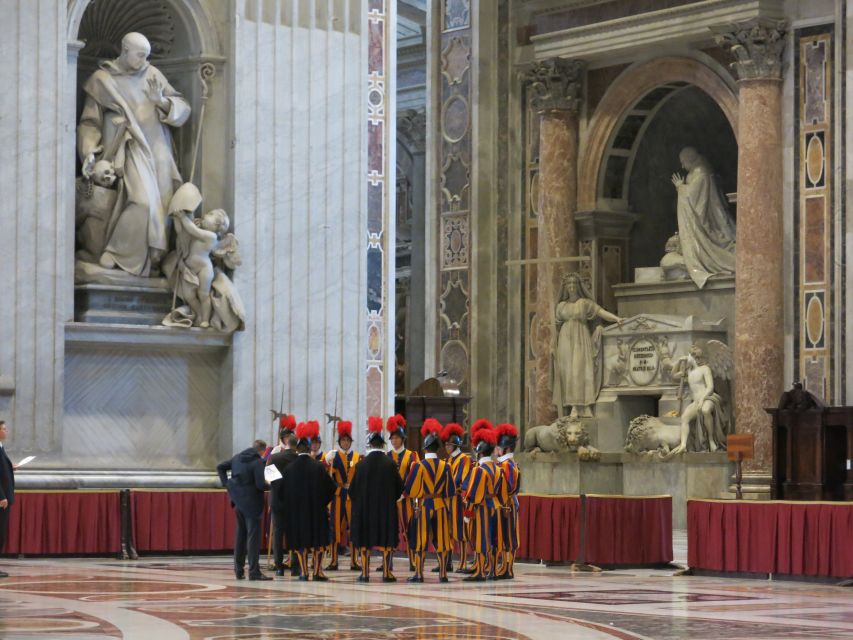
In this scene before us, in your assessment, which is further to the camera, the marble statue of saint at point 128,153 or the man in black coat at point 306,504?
the marble statue of saint at point 128,153

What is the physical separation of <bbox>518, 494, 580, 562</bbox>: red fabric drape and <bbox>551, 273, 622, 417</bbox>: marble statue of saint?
9677mm

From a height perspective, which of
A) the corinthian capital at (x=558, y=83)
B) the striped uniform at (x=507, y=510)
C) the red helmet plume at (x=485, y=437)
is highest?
the corinthian capital at (x=558, y=83)

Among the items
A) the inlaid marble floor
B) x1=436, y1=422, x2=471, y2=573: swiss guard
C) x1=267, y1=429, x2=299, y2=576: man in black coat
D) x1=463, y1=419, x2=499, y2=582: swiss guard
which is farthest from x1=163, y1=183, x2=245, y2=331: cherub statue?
x1=463, y1=419, x2=499, y2=582: swiss guard

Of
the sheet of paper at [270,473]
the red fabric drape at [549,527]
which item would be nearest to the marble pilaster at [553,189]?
the red fabric drape at [549,527]

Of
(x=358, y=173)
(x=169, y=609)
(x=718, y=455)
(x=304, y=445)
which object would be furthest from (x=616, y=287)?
(x=169, y=609)

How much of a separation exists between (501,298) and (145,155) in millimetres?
12127

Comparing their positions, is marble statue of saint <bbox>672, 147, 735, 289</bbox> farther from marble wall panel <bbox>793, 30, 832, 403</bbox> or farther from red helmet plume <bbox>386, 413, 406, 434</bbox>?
red helmet plume <bbox>386, 413, 406, 434</bbox>

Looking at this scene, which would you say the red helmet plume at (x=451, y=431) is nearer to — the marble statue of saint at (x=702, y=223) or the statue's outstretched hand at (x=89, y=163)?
the statue's outstretched hand at (x=89, y=163)

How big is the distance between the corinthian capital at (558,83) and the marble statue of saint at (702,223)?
2.00 meters

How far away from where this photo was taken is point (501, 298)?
2983cm

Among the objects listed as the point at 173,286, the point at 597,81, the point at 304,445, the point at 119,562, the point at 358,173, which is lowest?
the point at 119,562

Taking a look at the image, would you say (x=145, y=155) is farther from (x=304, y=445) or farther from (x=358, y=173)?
(x=304, y=445)

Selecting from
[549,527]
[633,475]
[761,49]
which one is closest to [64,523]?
[549,527]

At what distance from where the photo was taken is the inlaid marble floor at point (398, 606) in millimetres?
10750
